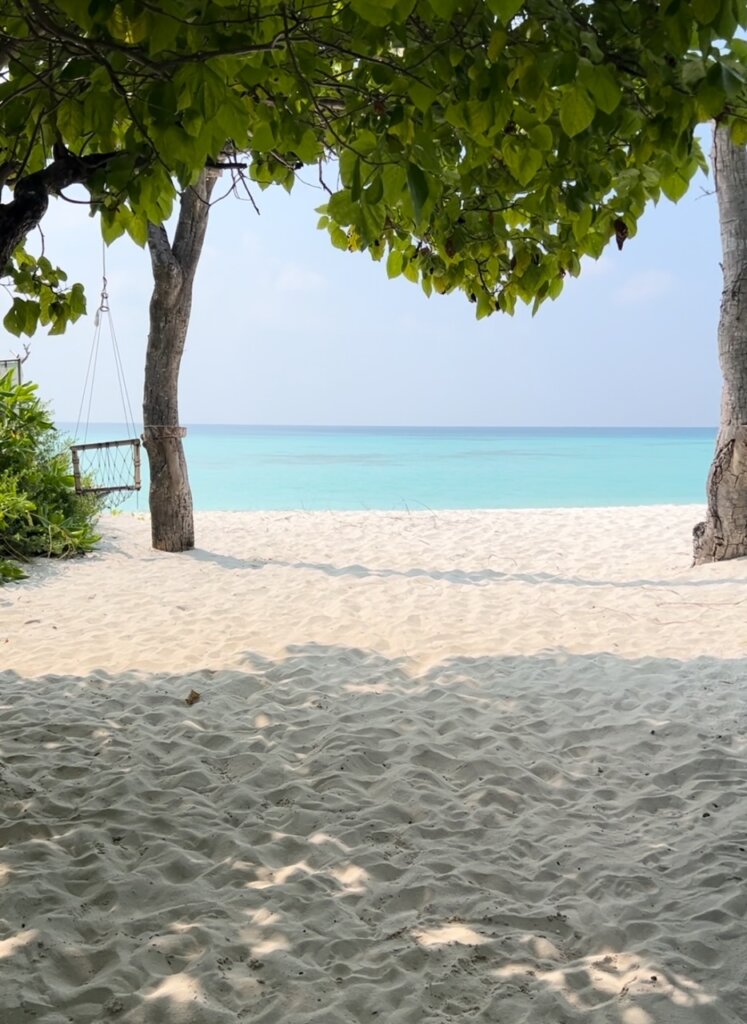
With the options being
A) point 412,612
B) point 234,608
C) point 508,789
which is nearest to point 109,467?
point 234,608

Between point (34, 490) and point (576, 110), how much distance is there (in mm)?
7722

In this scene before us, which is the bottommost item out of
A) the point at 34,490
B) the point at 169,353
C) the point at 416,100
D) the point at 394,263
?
the point at 34,490

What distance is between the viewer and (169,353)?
8.05 metres

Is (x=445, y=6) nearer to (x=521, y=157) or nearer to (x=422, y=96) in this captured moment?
(x=422, y=96)

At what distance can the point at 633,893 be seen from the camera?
2.54m

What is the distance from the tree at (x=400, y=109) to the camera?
166cm

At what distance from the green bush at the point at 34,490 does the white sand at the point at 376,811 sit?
1.92m

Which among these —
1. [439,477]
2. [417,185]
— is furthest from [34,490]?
[439,477]

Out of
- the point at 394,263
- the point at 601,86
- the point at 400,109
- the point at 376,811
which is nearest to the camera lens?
the point at 601,86

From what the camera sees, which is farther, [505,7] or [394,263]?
[394,263]

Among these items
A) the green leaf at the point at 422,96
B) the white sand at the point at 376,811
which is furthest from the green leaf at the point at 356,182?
the white sand at the point at 376,811

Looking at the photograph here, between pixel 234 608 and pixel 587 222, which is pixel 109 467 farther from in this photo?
pixel 587 222

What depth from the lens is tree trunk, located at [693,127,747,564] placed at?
23.4 ft

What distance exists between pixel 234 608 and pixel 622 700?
2.95 meters
